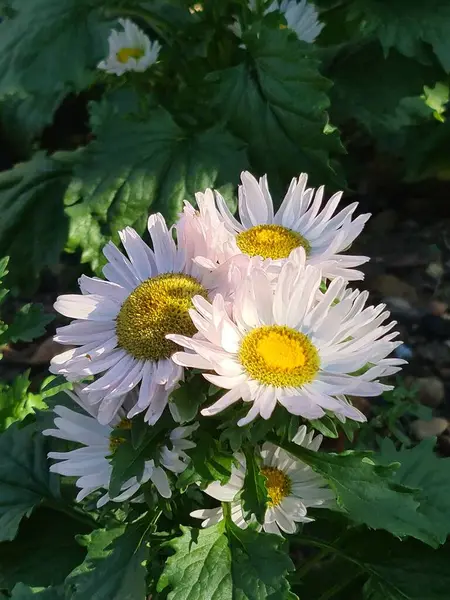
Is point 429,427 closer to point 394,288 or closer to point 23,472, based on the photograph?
point 394,288

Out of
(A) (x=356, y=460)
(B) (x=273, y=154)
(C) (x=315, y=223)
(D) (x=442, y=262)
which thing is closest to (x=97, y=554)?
(A) (x=356, y=460)

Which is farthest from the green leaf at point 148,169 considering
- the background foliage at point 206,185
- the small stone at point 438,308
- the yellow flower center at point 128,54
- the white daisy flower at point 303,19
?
the small stone at point 438,308

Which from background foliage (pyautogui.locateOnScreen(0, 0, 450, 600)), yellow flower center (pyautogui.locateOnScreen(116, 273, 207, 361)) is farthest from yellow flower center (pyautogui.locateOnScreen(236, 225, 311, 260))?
background foliage (pyautogui.locateOnScreen(0, 0, 450, 600))

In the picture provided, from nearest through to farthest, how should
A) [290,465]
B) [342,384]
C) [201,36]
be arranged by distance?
1. [342,384]
2. [290,465]
3. [201,36]

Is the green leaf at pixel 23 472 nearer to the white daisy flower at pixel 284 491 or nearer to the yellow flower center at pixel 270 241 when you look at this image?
the white daisy flower at pixel 284 491

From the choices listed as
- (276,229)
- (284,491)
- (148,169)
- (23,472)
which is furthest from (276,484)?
(148,169)

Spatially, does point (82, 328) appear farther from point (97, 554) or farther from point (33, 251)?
point (33, 251)
